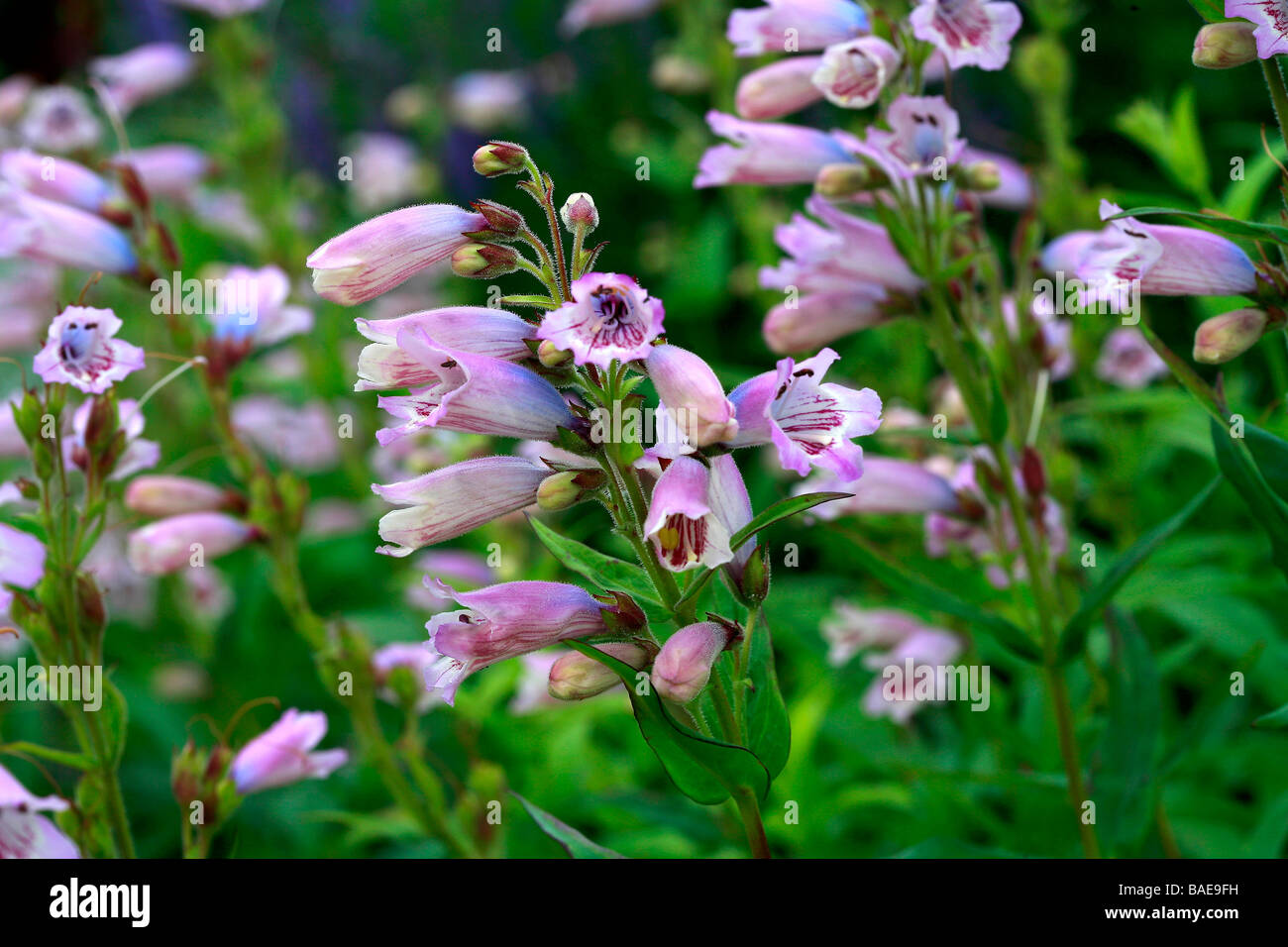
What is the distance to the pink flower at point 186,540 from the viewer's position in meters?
2.04

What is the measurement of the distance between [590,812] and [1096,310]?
4.52ft

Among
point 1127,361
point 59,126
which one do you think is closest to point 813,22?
point 1127,361

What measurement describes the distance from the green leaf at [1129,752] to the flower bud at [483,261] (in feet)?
3.58

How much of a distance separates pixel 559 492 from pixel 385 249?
321 millimetres

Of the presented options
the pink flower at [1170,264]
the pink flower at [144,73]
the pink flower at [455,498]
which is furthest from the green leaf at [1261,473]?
the pink flower at [144,73]

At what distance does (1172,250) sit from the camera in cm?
139

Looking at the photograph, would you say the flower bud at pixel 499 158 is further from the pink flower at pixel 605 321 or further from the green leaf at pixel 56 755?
the green leaf at pixel 56 755

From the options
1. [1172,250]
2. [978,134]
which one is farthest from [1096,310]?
[978,134]

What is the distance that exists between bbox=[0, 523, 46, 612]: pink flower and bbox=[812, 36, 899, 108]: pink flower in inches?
47.5

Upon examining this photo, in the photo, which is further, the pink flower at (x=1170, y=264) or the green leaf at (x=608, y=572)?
the pink flower at (x=1170, y=264)

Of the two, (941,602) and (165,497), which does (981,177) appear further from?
(165,497)

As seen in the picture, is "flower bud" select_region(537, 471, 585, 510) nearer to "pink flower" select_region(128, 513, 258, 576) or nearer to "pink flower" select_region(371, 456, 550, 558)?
"pink flower" select_region(371, 456, 550, 558)

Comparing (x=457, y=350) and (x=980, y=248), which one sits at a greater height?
(x=980, y=248)
